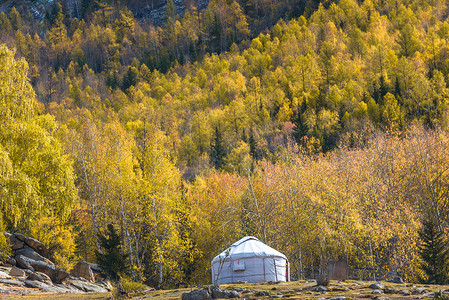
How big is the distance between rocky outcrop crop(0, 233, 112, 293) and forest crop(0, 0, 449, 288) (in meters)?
1.25

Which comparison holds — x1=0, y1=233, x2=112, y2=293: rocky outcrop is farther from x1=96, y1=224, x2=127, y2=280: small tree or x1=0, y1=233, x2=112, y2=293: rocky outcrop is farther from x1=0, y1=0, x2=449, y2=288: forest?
x1=96, y1=224, x2=127, y2=280: small tree

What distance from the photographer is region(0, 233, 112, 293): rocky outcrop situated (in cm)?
1716

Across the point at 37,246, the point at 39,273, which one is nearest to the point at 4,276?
the point at 39,273

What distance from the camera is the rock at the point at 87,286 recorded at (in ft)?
62.6

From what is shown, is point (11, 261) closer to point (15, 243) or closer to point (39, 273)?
point (15, 243)

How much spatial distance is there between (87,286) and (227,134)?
2267 inches

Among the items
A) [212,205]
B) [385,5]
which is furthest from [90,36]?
[212,205]

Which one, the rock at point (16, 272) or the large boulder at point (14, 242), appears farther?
the large boulder at point (14, 242)

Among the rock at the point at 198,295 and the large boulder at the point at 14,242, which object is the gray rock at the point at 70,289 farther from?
the rock at the point at 198,295

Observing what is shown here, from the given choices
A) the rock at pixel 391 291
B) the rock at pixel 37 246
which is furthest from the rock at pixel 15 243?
the rock at pixel 391 291

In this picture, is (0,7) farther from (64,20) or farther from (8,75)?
(8,75)

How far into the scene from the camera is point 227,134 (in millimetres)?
76188

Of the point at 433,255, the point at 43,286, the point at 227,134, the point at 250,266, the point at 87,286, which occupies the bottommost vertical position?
the point at 87,286

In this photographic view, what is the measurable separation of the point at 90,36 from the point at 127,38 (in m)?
12.2
